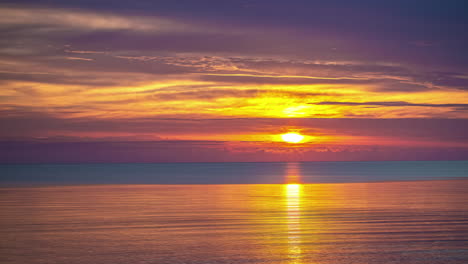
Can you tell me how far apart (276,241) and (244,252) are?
250 centimetres

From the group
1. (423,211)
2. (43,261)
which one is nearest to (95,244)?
(43,261)

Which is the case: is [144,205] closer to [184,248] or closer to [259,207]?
[259,207]

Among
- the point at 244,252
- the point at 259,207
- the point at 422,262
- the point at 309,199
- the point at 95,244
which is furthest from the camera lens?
the point at 309,199

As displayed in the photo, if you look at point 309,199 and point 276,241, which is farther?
point 309,199

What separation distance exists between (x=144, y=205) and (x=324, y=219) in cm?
1305

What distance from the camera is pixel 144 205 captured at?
112 feet

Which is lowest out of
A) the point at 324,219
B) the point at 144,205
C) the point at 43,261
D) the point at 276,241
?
the point at 43,261

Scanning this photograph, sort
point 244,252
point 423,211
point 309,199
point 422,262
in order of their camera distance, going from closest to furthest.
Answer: point 422,262 → point 244,252 → point 423,211 → point 309,199

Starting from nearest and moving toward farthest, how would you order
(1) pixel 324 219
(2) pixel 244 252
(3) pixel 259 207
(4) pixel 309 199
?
(2) pixel 244 252 < (1) pixel 324 219 < (3) pixel 259 207 < (4) pixel 309 199

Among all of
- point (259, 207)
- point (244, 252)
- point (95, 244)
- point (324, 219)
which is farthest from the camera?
point (259, 207)

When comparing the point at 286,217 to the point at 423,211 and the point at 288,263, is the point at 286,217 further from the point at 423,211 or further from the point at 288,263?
the point at 288,263

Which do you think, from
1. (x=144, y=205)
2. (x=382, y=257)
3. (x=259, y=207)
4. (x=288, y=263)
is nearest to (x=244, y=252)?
(x=288, y=263)

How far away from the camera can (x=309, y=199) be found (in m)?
38.8

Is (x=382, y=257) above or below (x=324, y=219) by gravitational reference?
below
